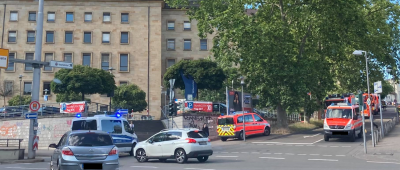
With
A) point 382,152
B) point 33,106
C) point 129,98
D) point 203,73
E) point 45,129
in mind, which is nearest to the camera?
point 33,106

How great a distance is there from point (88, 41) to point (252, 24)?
3513cm

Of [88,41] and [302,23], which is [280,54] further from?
[88,41]

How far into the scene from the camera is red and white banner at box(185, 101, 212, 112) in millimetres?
34438

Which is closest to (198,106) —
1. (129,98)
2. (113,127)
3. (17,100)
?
(113,127)

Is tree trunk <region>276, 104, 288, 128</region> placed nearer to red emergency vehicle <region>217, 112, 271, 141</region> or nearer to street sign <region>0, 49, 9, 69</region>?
red emergency vehicle <region>217, 112, 271, 141</region>

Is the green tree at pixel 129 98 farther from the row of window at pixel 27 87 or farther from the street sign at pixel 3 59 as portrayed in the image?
the street sign at pixel 3 59

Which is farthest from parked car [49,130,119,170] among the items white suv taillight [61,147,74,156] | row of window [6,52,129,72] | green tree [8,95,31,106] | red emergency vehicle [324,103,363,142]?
row of window [6,52,129,72]

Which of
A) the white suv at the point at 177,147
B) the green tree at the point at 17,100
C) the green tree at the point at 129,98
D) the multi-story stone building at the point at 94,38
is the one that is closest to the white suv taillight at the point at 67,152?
A: the white suv at the point at 177,147

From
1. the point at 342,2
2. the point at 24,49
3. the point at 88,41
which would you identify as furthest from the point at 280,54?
the point at 24,49

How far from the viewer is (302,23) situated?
33250mm

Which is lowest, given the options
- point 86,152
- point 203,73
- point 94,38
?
point 86,152

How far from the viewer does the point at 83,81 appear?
46.7 metres

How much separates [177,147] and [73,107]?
1786cm

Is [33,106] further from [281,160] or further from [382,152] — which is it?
[382,152]
